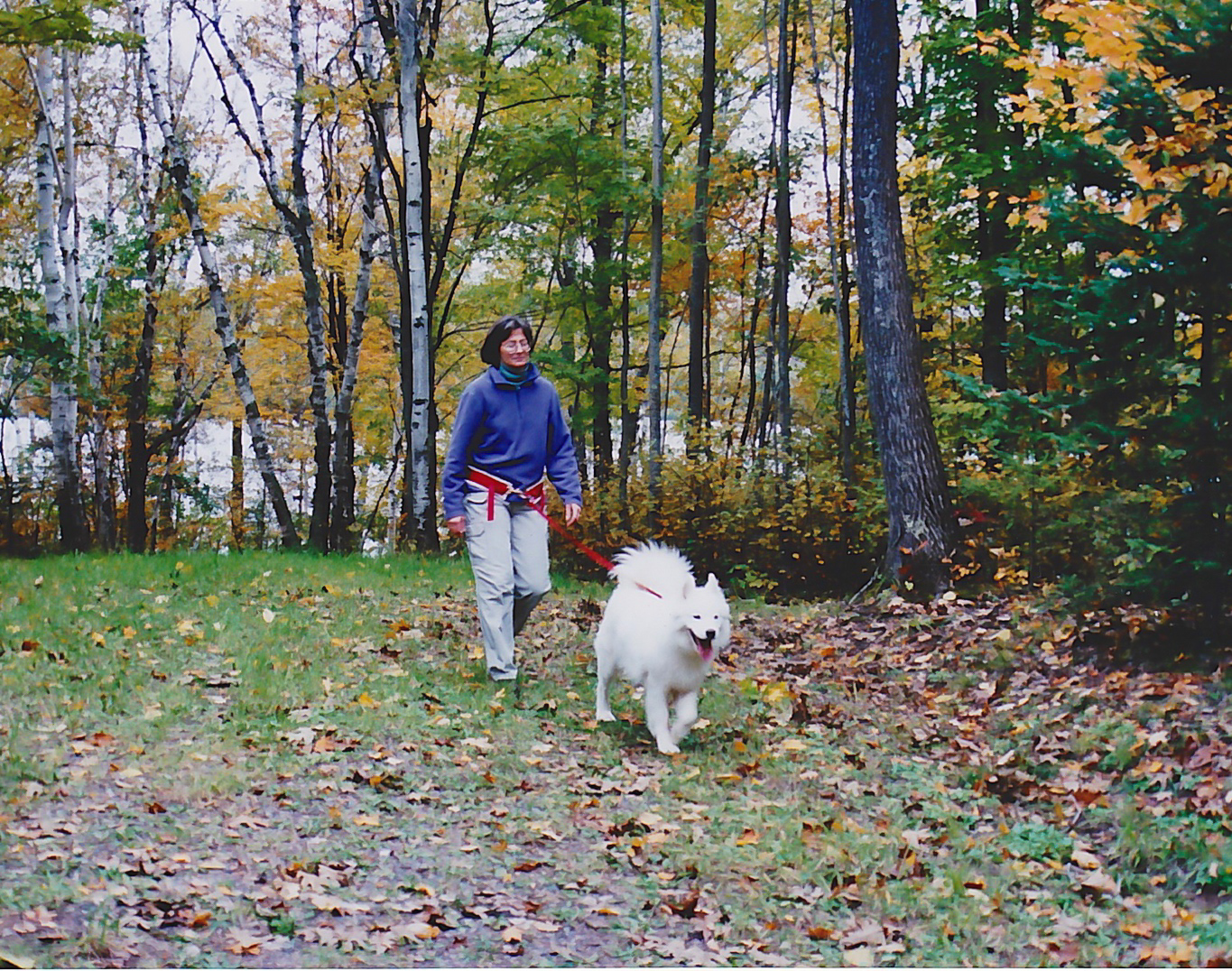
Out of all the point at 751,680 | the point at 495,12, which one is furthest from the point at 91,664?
the point at 495,12

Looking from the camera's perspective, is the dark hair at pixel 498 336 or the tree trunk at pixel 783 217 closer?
the dark hair at pixel 498 336

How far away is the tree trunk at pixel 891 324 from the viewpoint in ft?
31.8

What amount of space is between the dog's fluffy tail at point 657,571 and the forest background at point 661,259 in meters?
2.89

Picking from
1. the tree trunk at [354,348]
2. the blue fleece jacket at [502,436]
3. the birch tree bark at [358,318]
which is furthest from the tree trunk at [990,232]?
the tree trunk at [354,348]

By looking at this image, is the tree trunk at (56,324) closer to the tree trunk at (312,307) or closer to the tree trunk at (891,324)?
the tree trunk at (312,307)

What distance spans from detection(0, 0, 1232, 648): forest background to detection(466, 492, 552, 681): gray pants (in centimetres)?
353

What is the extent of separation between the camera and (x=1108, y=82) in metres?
6.38

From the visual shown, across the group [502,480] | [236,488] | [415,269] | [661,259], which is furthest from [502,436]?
[236,488]

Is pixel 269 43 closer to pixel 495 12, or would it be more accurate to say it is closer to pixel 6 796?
pixel 495 12

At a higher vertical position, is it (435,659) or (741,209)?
(741,209)

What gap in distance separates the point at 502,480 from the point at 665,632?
1.68 metres

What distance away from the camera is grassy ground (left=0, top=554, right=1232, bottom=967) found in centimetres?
372

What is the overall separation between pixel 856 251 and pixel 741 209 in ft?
49.3

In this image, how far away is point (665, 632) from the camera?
19.1 feet
